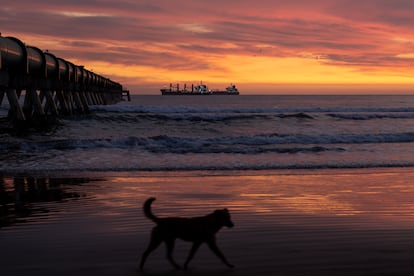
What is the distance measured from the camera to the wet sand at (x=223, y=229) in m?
5.46

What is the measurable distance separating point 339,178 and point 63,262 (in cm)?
795

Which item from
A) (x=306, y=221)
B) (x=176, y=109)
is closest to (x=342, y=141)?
(x=306, y=221)

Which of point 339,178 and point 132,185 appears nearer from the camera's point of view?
point 132,185

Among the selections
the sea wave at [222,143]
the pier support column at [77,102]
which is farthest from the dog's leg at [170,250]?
the pier support column at [77,102]

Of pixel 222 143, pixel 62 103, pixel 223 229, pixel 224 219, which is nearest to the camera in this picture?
pixel 224 219

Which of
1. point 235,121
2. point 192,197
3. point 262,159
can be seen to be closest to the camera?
point 192,197

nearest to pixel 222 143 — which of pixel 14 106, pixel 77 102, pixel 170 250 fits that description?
pixel 14 106

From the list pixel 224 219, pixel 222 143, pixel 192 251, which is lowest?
pixel 222 143

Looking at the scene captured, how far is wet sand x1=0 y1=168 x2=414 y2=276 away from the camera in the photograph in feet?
17.9

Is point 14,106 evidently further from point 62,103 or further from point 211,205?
point 211,205

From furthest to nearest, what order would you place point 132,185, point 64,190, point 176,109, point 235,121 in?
1. point 176,109
2. point 235,121
3. point 132,185
4. point 64,190

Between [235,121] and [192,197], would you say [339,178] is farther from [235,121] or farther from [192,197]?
[235,121]

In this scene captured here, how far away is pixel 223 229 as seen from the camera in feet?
22.9

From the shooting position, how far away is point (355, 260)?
18.3 feet
